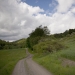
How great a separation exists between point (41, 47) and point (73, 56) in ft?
92.1

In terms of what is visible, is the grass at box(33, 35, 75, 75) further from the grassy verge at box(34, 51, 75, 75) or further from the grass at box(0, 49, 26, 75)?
the grass at box(0, 49, 26, 75)

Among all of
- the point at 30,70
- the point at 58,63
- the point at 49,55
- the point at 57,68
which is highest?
the point at 49,55

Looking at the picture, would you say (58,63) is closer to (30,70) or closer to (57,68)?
(57,68)

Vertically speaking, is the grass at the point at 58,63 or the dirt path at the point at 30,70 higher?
the grass at the point at 58,63

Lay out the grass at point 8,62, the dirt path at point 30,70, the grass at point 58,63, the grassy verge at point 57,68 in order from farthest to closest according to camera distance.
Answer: the grass at point 8,62
the dirt path at point 30,70
the grass at point 58,63
the grassy verge at point 57,68

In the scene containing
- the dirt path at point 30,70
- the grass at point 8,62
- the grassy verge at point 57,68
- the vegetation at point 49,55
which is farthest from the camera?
the grass at point 8,62

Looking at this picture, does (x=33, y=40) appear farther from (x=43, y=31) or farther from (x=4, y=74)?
(x=4, y=74)

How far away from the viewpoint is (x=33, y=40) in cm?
9988

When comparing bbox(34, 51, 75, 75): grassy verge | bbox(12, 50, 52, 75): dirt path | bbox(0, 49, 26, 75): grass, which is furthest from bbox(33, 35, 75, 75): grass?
bbox(0, 49, 26, 75): grass

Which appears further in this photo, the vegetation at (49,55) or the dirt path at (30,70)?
the vegetation at (49,55)

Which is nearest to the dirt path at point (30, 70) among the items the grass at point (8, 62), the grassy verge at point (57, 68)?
the grassy verge at point (57, 68)

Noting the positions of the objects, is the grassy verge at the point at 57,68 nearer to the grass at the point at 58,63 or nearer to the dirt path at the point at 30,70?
the grass at the point at 58,63

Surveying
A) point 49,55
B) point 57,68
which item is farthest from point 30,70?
point 49,55

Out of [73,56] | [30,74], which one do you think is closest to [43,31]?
[73,56]
